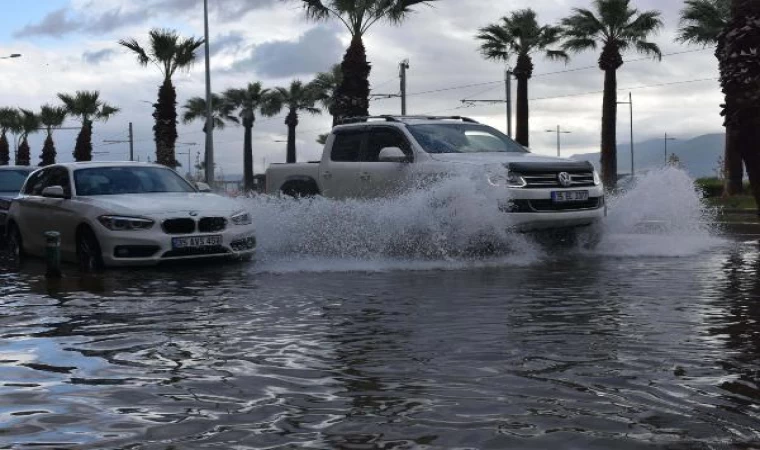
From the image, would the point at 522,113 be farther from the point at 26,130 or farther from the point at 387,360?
the point at 26,130

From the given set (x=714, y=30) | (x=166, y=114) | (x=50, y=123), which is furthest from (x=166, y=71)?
(x=50, y=123)

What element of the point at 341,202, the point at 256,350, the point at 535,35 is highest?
the point at 535,35

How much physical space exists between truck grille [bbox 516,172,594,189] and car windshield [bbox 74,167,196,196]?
14.8 ft

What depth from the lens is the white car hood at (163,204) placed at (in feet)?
39.3

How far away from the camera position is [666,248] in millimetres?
14203

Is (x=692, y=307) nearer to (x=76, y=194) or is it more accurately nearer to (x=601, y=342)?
(x=601, y=342)

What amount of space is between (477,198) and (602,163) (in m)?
31.2

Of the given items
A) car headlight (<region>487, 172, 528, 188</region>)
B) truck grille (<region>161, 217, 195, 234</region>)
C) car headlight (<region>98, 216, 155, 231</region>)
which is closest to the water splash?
car headlight (<region>487, 172, 528, 188</region>)

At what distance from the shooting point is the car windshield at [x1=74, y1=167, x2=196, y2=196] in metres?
13.0

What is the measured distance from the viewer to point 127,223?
38.9 ft

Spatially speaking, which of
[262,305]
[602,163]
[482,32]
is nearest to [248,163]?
[482,32]

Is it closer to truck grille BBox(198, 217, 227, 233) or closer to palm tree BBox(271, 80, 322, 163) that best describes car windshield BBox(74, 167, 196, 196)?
truck grille BBox(198, 217, 227, 233)

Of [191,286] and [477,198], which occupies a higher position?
[477,198]

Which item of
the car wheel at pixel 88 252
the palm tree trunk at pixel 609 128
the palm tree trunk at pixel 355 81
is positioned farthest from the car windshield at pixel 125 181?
the palm tree trunk at pixel 609 128
